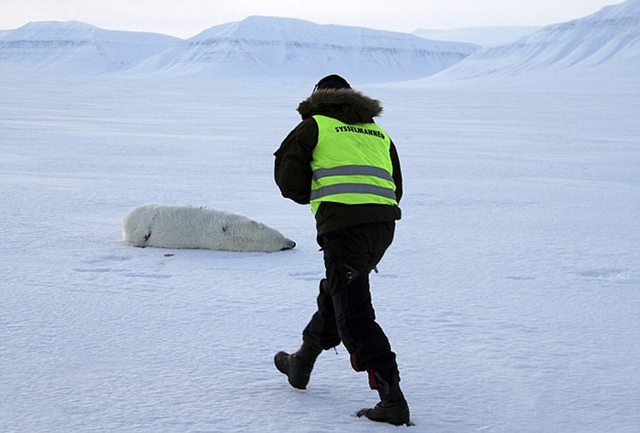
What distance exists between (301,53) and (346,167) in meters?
162

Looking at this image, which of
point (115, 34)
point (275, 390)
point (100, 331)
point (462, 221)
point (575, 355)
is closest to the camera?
point (275, 390)

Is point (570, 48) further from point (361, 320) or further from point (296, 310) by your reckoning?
point (361, 320)

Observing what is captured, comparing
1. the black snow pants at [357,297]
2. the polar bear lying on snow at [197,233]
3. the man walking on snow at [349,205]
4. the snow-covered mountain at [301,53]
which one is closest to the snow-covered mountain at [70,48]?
the snow-covered mountain at [301,53]

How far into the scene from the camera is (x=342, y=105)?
269 cm

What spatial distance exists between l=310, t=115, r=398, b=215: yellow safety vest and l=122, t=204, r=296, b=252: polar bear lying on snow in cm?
269

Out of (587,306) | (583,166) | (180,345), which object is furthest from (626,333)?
(583,166)

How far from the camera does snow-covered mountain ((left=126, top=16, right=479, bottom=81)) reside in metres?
148

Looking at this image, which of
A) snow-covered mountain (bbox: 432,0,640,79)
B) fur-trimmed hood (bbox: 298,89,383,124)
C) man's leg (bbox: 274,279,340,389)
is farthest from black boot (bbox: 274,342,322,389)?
snow-covered mountain (bbox: 432,0,640,79)

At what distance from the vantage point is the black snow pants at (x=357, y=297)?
257 centimetres

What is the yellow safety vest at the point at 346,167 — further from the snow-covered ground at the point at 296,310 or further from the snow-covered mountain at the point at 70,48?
the snow-covered mountain at the point at 70,48

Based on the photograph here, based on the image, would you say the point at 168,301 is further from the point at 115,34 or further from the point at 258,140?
the point at 115,34

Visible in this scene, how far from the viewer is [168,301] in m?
4.01

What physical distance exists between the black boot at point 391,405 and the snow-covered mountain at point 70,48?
15911 cm

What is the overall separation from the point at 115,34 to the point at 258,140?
7507 inches
